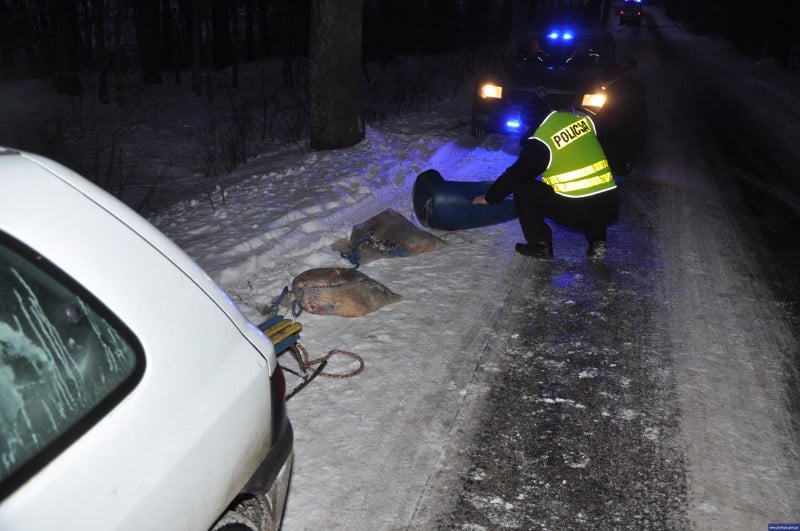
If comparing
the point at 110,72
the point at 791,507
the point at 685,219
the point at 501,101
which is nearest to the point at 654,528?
the point at 791,507

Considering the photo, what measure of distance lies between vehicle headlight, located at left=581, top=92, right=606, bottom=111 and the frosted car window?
8.09 metres

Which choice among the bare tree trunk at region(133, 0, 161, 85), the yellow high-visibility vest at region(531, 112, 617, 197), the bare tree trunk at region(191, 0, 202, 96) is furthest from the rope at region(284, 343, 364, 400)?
the bare tree trunk at region(133, 0, 161, 85)

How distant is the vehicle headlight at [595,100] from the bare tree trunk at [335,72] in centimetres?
306

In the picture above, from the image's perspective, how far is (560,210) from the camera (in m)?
5.61

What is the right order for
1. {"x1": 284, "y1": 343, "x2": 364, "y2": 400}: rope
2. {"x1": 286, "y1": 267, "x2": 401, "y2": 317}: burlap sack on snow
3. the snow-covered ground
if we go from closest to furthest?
the snow-covered ground, {"x1": 284, "y1": 343, "x2": 364, "y2": 400}: rope, {"x1": 286, "y1": 267, "x2": 401, "y2": 317}: burlap sack on snow

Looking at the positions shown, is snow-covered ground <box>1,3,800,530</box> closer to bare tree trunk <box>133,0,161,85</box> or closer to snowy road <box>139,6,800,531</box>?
snowy road <box>139,6,800,531</box>

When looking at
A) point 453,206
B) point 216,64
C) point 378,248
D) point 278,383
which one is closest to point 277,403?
point 278,383

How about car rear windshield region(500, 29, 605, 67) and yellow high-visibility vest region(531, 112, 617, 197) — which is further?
car rear windshield region(500, 29, 605, 67)

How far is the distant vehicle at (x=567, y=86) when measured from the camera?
28.5ft

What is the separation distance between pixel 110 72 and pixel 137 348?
773 inches

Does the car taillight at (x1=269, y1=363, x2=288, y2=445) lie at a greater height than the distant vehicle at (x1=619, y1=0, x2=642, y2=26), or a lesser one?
lesser

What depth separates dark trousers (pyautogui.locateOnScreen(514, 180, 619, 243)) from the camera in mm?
5570

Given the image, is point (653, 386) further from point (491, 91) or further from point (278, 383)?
point (491, 91)

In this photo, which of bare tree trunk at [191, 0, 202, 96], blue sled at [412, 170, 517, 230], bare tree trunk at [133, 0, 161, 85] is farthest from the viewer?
bare tree trunk at [133, 0, 161, 85]
